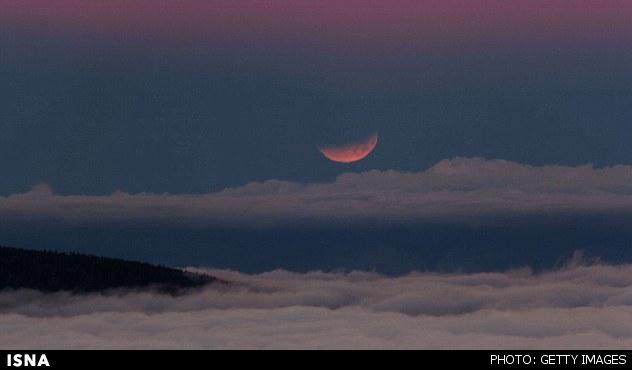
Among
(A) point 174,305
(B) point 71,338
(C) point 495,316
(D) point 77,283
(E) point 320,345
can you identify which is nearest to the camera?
(E) point 320,345

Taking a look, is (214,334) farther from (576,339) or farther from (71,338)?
(576,339)

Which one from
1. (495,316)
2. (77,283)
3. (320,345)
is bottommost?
(320,345)

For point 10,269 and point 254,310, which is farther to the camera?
point 10,269

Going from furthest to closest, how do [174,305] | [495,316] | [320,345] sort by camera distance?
[174,305] < [495,316] < [320,345]

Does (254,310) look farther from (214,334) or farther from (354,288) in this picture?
(214,334)

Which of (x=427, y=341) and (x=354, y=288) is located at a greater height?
(x=354, y=288)

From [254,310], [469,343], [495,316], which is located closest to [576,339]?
[469,343]
